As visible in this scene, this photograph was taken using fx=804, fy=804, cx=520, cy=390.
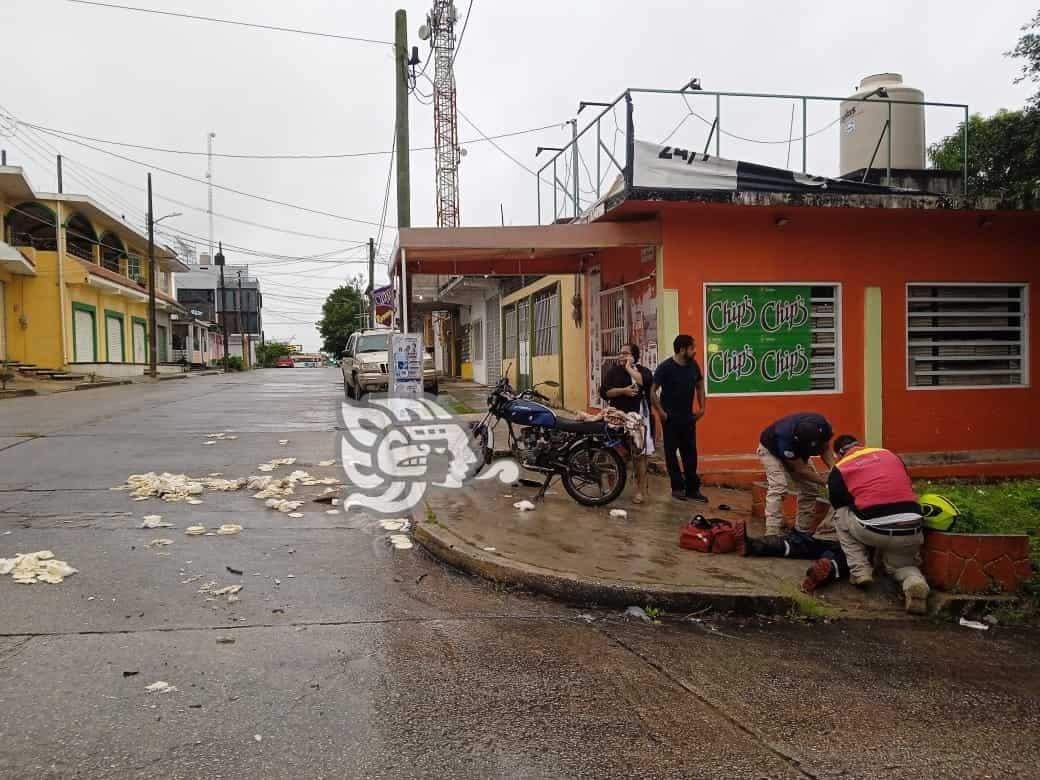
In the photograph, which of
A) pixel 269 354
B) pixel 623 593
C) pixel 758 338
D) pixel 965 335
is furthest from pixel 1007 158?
pixel 269 354

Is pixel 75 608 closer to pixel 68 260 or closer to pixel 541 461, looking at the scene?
pixel 541 461

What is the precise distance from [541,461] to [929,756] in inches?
207

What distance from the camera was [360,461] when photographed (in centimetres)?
1137

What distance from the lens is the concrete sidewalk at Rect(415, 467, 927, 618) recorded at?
18.3 feet

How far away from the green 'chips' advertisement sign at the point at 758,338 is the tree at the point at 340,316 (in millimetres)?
74443

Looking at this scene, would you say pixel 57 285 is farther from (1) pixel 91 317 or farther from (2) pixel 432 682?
(2) pixel 432 682

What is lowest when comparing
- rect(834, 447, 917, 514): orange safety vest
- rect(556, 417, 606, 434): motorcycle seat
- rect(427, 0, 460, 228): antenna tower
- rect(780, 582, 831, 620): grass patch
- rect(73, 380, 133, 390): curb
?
rect(780, 582, 831, 620): grass patch

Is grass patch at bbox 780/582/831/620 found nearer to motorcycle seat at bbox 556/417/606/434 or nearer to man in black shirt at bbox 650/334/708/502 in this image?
motorcycle seat at bbox 556/417/606/434

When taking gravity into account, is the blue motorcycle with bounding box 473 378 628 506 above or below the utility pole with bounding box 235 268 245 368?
below

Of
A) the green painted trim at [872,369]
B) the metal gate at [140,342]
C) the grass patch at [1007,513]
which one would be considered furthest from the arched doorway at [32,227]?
the grass patch at [1007,513]

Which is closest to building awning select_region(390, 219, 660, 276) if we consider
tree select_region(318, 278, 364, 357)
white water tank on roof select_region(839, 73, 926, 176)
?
white water tank on roof select_region(839, 73, 926, 176)

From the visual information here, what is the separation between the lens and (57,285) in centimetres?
3375

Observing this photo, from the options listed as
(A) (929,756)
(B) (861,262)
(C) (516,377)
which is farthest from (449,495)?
(C) (516,377)
